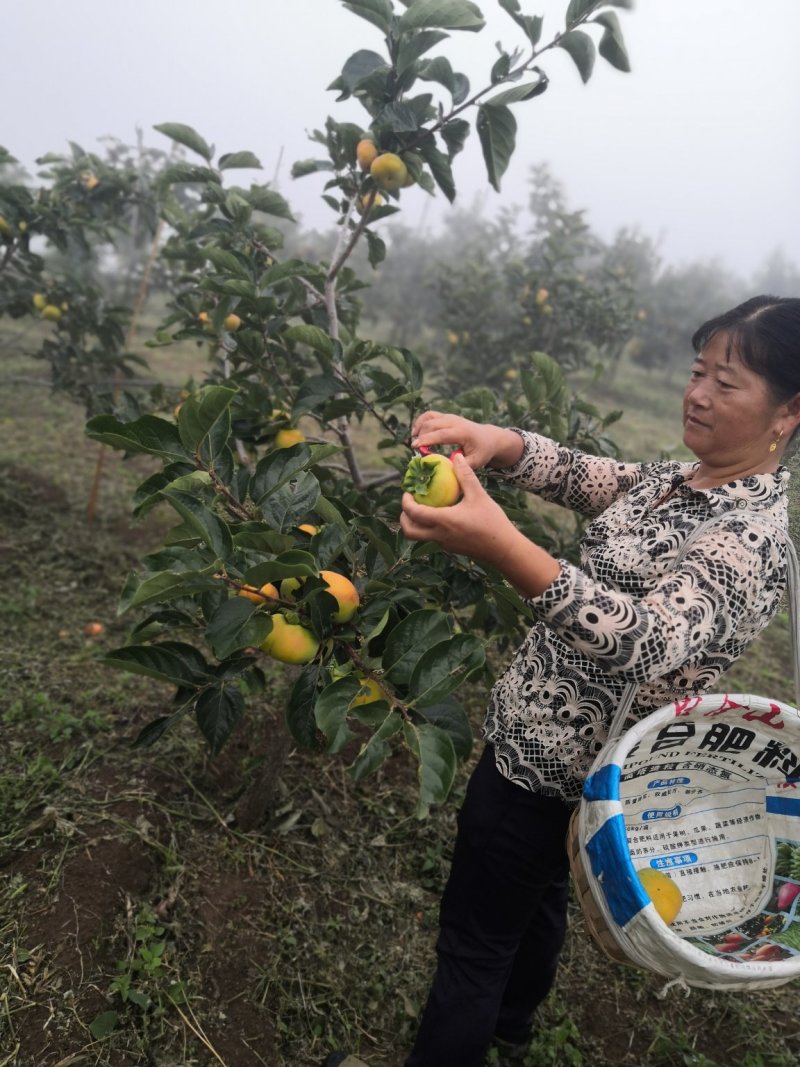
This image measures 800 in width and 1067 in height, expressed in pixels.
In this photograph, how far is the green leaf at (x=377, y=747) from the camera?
0.80m

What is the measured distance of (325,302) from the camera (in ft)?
5.65

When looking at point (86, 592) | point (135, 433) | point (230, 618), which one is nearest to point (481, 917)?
point (230, 618)

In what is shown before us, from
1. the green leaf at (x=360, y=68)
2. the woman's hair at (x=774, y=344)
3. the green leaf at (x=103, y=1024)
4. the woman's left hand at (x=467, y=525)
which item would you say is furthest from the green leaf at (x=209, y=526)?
the green leaf at (x=360, y=68)

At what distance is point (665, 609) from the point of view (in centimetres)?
75

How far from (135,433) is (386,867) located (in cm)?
130

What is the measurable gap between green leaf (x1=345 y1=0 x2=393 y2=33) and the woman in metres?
0.89

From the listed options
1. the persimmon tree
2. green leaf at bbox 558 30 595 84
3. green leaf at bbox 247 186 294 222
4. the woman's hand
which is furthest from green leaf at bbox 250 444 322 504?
green leaf at bbox 247 186 294 222

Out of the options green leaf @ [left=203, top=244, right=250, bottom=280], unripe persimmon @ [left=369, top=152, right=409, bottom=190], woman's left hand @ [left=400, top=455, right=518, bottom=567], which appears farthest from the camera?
unripe persimmon @ [left=369, top=152, right=409, bottom=190]

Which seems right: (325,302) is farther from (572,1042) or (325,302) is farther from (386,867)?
(572,1042)

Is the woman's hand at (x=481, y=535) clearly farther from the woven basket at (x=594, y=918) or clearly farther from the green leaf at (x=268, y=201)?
the green leaf at (x=268, y=201)

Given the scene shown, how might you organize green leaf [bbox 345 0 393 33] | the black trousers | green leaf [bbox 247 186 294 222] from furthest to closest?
green leaf [bbox 247 186 294 222], green leaf [bbox 345 0 393 33], the black trousers

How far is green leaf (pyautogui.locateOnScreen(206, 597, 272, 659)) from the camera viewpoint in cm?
82

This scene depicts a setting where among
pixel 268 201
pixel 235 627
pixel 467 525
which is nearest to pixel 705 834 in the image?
pixel 467 525

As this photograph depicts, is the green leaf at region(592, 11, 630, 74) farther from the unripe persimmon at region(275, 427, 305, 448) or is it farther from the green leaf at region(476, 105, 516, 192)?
the unripe persimmon at region(275, 427, 305, 448)
